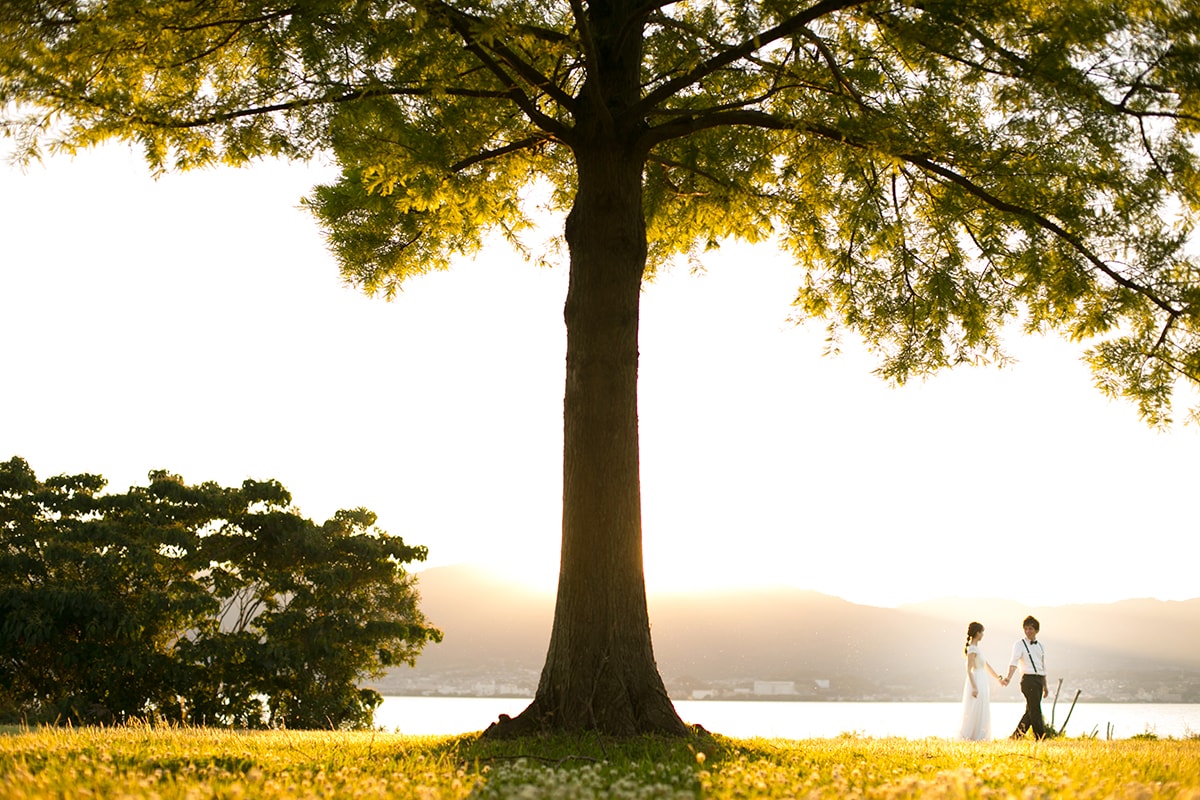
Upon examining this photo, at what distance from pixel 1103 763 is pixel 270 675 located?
55.6 ft

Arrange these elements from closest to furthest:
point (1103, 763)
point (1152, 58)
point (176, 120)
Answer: point (1103, 763) → point (1152, 58) → point (176, 120)

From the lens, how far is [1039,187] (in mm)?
10312

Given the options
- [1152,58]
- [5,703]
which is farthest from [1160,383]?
[5,703]

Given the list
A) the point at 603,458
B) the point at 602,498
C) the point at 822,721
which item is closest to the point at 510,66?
the point at 603,458

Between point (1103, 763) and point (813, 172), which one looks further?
point (813, 172)

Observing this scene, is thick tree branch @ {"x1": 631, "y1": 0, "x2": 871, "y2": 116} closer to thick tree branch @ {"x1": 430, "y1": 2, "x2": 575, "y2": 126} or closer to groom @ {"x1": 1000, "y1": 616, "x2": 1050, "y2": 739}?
thick tree branch @ {"x1": 430, "y1": 2, "x2": 575, "y2": 126}

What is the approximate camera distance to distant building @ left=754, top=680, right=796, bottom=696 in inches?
3910

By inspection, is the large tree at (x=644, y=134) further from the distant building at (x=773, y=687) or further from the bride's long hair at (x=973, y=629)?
the distant building at (x=773, y=687)

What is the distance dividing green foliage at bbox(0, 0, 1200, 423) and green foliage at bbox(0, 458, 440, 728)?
1035cm

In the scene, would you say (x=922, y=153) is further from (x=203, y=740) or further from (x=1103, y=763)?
(x=203, y=740)

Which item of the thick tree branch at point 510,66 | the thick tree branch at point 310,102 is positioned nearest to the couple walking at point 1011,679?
the thick tree branch at point 510,66

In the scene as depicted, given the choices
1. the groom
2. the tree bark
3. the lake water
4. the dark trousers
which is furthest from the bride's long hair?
the tree bark

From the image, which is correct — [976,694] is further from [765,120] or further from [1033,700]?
[765,120]

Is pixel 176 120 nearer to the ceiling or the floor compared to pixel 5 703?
nearer to the ceiling
